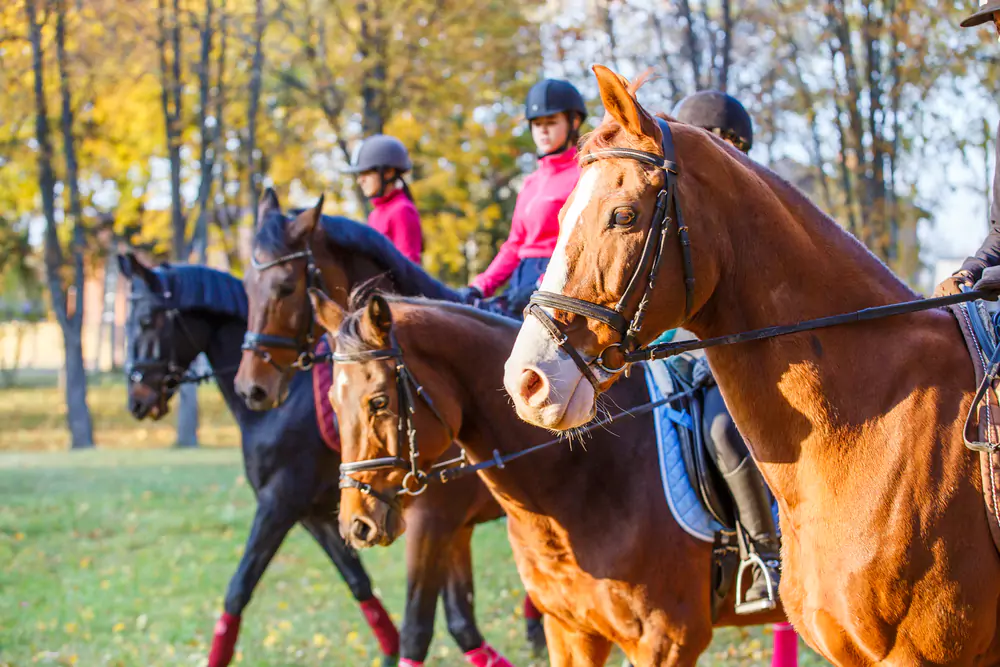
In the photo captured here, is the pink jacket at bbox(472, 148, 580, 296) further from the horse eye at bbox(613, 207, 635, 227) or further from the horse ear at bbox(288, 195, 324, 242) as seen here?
the horse eye at bbox(613, 207, 635, 227)

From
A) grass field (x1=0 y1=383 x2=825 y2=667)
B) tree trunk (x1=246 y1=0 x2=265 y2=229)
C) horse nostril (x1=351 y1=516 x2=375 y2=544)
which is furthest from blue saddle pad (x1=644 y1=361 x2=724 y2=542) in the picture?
tree trunk (x1=246 y1=0 x2=265 y2=229)

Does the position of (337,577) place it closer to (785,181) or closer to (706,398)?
(706,398)

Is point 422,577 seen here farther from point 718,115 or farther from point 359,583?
point 718,115

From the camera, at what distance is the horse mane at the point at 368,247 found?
21.0 ft

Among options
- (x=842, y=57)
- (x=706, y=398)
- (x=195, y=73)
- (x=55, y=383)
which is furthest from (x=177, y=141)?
(x=55, y=383)

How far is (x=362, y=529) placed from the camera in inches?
173

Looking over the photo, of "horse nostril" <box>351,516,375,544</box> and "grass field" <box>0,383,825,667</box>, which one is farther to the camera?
"grass field" <box>0,383,825,667</box>

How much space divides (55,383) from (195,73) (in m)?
25.0

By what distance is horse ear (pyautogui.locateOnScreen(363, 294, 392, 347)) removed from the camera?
4484 millimetres

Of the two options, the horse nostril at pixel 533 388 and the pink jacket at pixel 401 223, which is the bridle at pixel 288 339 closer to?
the pink jacket at pixel 401 223

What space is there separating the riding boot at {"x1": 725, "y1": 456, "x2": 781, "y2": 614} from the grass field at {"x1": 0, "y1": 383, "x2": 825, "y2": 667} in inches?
129

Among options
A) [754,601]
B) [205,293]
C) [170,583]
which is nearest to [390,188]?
[205,293]

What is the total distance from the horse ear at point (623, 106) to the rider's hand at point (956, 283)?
3.95ft

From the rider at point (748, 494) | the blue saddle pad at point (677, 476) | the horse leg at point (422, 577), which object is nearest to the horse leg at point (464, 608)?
the horse leg at point (422, 577)
